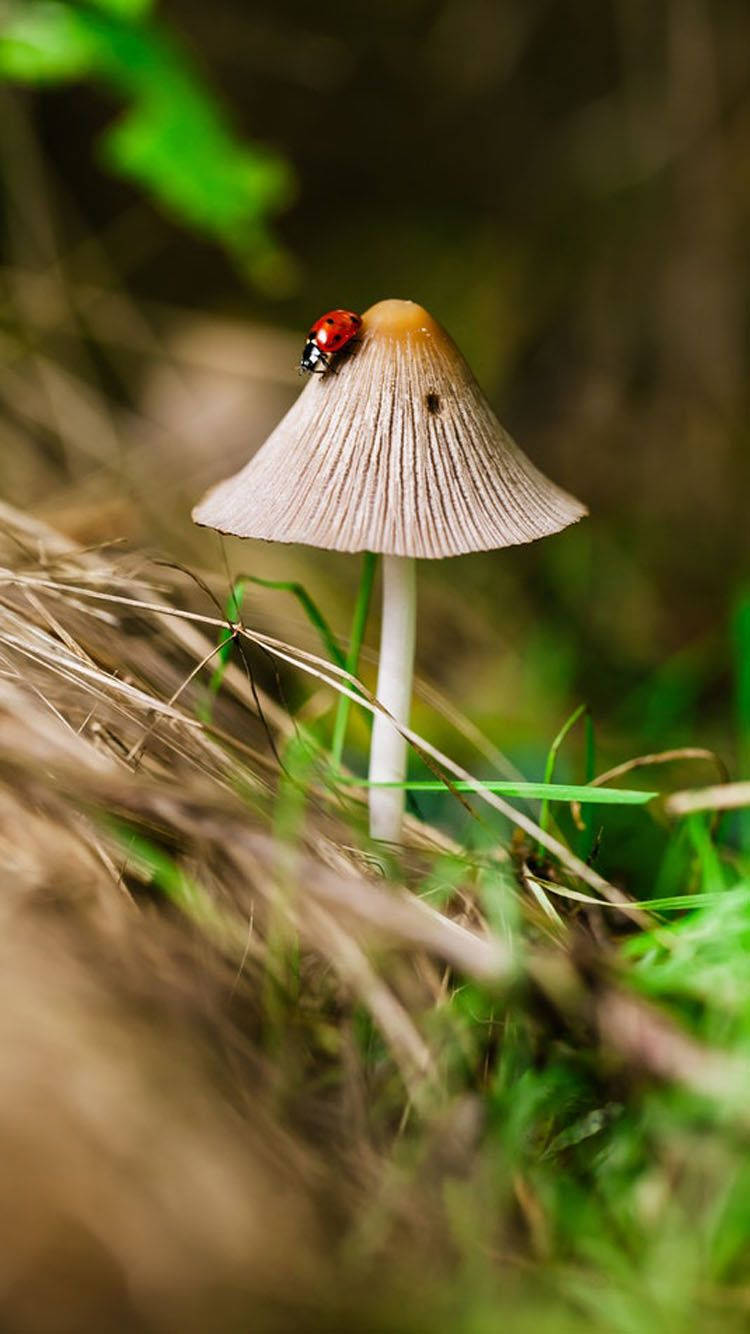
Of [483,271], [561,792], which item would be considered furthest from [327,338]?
[483,271]

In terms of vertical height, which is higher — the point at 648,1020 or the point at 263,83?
the point at 263,83

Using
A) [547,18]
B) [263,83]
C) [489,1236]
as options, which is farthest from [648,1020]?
[547,18]

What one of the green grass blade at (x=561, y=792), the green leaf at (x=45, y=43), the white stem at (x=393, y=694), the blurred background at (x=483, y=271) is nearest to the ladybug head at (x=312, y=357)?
the white stem at (x=393, y=694)

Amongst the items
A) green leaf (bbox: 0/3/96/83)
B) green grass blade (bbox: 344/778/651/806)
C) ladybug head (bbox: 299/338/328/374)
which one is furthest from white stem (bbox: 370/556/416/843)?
green leaf (bbox: 0/3/96/83)

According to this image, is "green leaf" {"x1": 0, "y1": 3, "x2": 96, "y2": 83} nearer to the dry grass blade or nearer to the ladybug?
the ladybug

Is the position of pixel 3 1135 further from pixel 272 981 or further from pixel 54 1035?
pixel 272 981

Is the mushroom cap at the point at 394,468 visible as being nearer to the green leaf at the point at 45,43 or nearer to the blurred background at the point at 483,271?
the green leaf at the point at 45,43
